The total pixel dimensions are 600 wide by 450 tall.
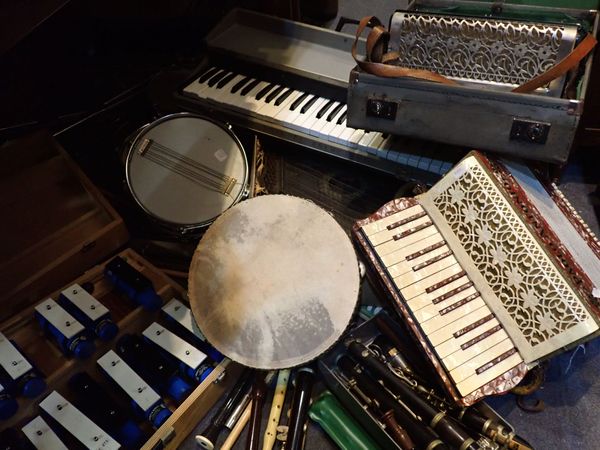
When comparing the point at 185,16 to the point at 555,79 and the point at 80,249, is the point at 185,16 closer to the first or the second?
the point at 80,249

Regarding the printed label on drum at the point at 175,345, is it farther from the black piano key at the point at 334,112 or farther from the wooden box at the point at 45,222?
the black piano key at the point at 334,112

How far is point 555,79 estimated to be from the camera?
164cm

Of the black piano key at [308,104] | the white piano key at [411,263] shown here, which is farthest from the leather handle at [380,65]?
the white piano key at [411,263]

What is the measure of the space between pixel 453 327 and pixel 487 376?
18 cm

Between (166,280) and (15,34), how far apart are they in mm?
1106

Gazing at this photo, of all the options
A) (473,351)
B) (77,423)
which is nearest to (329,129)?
(473,351)

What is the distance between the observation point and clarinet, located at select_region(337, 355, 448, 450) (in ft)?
5.14

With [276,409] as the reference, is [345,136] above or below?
above

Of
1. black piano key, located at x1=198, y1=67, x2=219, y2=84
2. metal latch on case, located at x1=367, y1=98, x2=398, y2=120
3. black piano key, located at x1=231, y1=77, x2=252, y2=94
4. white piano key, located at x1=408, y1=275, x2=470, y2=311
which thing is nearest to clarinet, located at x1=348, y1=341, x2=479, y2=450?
white piano key, located at x1=408, y1=275, x2=470, y2=311

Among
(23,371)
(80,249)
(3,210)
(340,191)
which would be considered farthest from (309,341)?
(3,210)

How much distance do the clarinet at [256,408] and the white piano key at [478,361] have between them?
693 mm

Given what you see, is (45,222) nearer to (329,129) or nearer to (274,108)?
(274,108)

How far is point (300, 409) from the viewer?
181cm

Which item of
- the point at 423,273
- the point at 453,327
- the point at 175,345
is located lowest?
the point at 175,345
